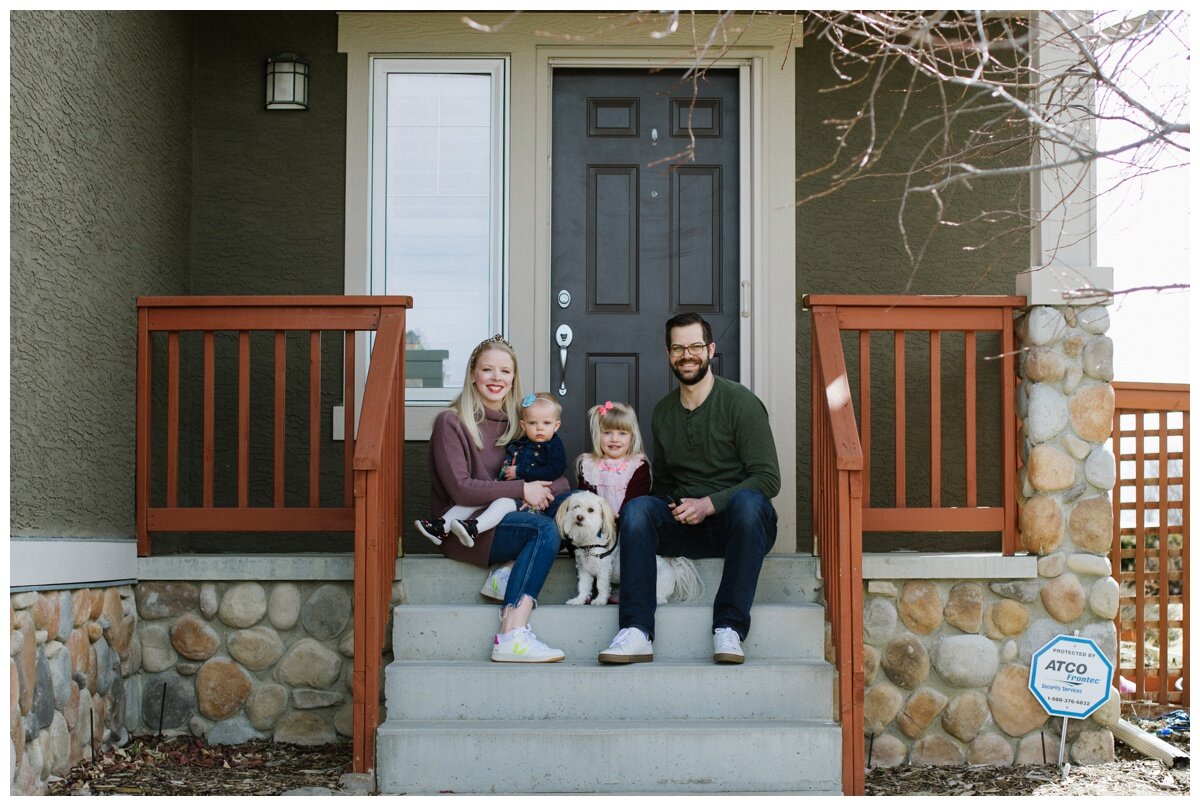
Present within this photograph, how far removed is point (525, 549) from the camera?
A: 412 cm

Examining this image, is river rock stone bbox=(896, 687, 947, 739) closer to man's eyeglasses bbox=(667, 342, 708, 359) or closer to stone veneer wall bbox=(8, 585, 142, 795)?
man's eyeglasses bbox=(667, 342, 708, 359)

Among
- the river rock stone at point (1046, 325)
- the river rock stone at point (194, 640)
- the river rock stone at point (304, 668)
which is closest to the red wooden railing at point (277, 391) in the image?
the river rock stone at point (194, 640)

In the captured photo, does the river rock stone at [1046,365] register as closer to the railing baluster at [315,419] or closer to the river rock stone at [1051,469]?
the river rock stone at [1051,469]

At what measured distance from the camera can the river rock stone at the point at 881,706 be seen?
435cm

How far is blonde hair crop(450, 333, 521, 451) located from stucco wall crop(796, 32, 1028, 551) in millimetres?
1455

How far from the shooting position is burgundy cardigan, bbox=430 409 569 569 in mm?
4270

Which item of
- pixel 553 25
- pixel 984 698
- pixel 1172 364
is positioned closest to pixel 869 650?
pixel 984 698

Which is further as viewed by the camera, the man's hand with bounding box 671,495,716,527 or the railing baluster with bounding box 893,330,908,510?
the railing baluster with bounding box 893,330,908,510

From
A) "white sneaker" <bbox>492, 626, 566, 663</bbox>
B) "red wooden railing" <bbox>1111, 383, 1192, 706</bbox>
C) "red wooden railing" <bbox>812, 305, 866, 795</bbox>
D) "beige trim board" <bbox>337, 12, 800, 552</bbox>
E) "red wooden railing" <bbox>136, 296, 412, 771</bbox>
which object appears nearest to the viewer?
"red wooden railing" <bbox>812, 305, 866, 795</bbox>

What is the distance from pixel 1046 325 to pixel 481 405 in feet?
6.79

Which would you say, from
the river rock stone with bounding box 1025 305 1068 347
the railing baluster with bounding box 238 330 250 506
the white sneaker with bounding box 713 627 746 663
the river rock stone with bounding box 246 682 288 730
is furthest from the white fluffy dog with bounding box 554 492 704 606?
the river rock stone with bounding box 1025 305 1068 347

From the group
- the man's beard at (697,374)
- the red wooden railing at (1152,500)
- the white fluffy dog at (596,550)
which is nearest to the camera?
the white fluffy dog at (596,550)

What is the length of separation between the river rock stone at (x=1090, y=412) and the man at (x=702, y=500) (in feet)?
3.67

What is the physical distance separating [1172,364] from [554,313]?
6007 mm
